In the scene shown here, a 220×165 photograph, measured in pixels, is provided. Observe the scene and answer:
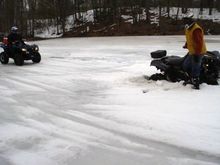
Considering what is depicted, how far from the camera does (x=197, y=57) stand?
30.1 feet

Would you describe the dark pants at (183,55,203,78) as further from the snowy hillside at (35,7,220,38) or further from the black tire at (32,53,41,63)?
the snowy hillside at (35,7,220,38)

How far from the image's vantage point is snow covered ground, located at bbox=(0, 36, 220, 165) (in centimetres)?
541

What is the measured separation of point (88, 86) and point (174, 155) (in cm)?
545

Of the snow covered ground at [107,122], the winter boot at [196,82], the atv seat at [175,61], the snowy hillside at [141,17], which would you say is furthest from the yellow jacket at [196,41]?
the snowy hillside at [141,17]

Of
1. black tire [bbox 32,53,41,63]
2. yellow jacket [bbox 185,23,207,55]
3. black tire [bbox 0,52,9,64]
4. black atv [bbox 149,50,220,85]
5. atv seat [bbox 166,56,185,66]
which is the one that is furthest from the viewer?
black tire [bbox 0,52,9,64]

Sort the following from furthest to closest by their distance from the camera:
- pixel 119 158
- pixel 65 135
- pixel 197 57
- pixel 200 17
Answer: pixel 200 17
pixel 197 57
pixel 65 135
pixel 119 158

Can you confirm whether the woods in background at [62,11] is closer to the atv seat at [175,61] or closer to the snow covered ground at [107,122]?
the atv seat at [175,61]

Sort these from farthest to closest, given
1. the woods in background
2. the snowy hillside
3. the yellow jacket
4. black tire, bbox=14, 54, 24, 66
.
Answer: the woods in background
the snowy hillside
black tire, bbox=14, 54, 24, 66
the yellow jacket

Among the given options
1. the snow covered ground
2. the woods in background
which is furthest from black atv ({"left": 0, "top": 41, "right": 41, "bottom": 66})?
the woods in background

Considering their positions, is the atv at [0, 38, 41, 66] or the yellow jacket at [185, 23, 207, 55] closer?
the yellow jacket at [185, 23, 207, 55]

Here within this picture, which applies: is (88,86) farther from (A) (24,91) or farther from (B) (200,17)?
(B) (200,17)

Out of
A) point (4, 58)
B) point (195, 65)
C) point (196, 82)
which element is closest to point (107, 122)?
point (196, 82)

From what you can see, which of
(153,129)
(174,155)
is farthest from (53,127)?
(174,155)

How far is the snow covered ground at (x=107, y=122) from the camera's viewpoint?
5.41 m
